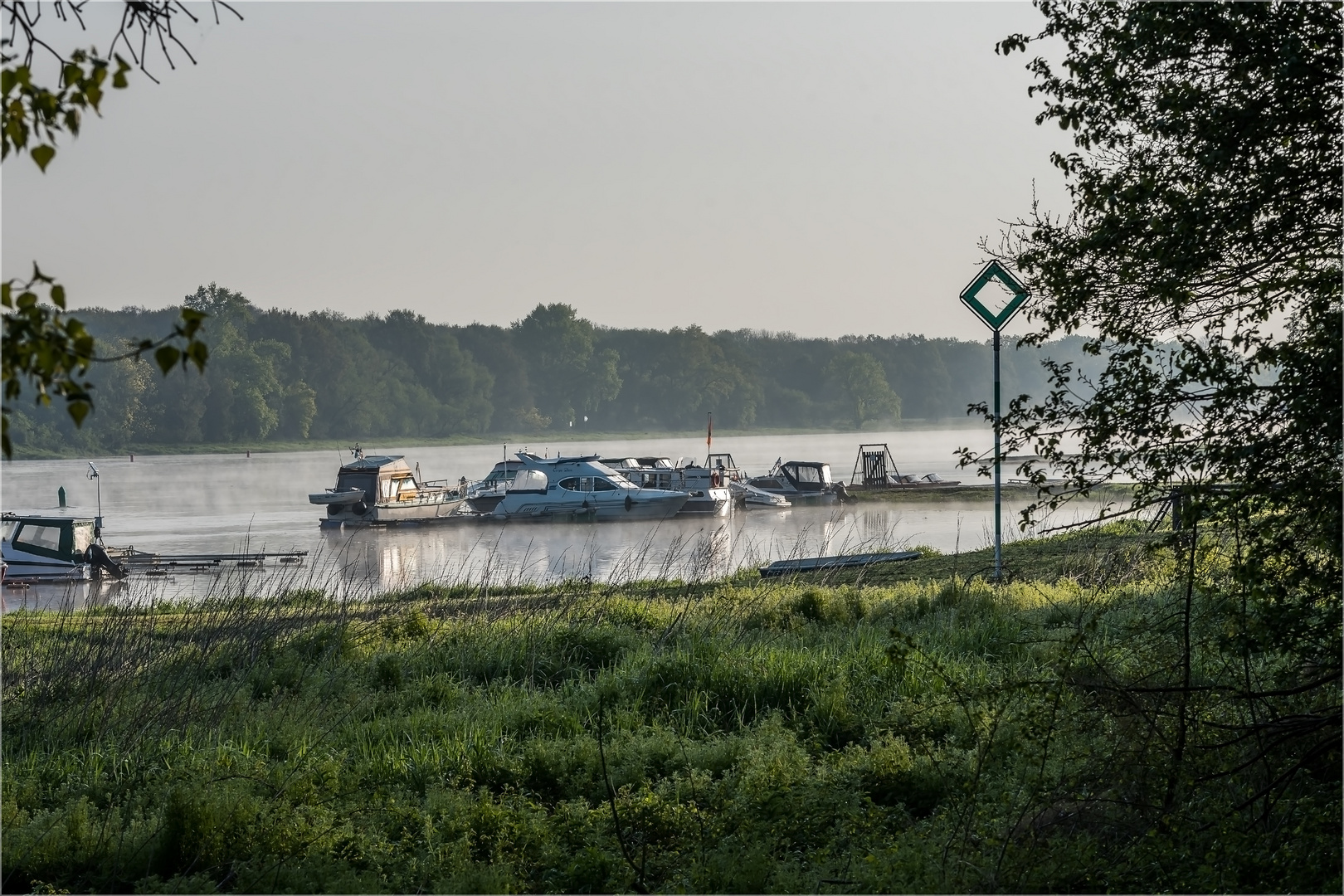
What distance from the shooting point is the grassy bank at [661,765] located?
4.86 metres

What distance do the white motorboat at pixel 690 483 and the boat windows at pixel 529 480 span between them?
3.00 meters

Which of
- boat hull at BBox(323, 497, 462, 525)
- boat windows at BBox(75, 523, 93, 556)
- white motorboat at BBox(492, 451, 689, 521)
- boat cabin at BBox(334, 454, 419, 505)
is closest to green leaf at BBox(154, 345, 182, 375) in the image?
boat windows at BBox(75, 523, 93, 556)

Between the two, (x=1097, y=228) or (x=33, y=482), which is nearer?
(x=1097, y=228)

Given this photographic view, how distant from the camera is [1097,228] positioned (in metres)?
5.53

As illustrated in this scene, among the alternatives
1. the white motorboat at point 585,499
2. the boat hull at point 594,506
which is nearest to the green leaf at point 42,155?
the white motorboat at point 585,499

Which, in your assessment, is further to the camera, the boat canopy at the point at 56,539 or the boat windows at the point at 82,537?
the boat windows at the point at 82,537

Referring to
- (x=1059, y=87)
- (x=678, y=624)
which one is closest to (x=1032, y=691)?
(x=1059, y=87)

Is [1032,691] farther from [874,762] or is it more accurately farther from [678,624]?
[678,624]

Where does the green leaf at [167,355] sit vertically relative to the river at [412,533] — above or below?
above

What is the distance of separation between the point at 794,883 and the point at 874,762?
5.04ft

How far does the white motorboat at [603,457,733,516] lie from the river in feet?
3.04

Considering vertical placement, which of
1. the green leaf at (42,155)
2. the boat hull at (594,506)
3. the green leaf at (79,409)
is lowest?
the boat hull at (594,506)

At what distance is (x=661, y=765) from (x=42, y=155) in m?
4.86

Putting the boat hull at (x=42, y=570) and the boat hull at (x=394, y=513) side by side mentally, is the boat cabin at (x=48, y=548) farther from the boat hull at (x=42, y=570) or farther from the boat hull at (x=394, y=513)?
the boat hull at (x=394, y=513)
